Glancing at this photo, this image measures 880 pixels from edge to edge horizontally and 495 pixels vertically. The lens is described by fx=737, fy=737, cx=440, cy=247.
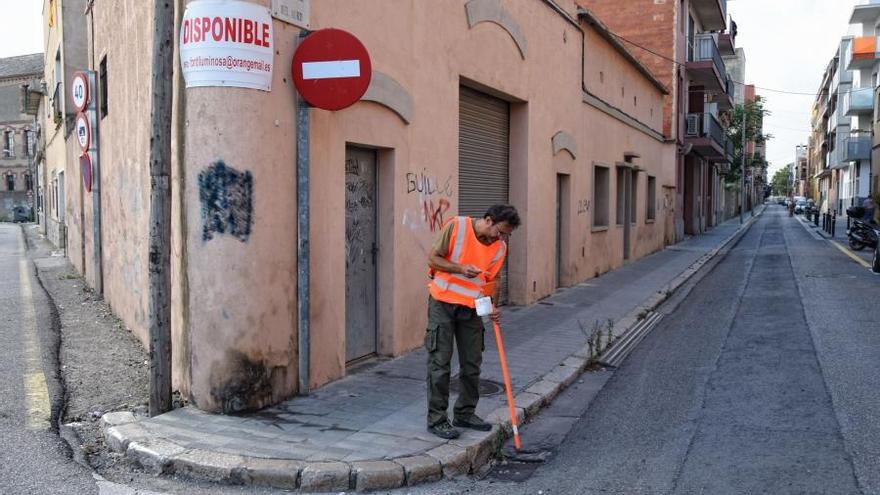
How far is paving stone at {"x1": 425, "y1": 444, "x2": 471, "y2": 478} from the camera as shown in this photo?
4816mm

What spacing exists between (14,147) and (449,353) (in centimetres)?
6929

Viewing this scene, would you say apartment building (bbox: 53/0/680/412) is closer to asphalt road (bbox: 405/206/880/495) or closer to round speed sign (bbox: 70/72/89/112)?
round speed sign (bbox: 70/72/89/112)

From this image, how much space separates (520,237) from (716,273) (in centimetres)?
799

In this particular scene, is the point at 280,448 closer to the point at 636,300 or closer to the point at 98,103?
the point at 98,103

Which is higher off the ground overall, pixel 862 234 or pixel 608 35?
pixel 608 35

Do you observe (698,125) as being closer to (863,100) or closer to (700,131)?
(700,131)

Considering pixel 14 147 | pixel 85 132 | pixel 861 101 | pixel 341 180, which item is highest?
pixel 861 101

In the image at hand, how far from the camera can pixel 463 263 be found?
5254mm

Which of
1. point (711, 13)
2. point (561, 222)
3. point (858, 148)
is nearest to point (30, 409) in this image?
point (561, 222)

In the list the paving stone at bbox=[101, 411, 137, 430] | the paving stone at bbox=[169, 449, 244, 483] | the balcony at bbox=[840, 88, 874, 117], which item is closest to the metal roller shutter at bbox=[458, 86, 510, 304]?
the paving stone at bbox=[101, 411, 137, 430]

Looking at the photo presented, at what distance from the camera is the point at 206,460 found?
4.67m

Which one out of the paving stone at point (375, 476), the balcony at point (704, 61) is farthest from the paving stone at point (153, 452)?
the balcony at point (704, 61)

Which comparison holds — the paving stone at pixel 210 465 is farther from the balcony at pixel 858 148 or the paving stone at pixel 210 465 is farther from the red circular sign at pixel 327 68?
the balcony at pixel 858 148

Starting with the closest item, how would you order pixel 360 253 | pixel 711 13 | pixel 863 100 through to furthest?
pixel 360 253 → pixel 711 13 → pixel 863 100
